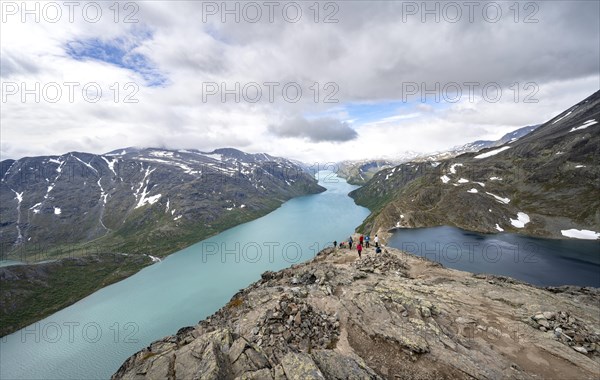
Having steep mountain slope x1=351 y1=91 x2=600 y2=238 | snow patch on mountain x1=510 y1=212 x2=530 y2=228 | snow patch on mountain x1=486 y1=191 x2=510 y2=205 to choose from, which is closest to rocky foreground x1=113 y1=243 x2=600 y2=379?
steep mountain slope x1=351 y1=91 x2=600 y2=238

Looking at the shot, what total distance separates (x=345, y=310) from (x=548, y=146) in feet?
817

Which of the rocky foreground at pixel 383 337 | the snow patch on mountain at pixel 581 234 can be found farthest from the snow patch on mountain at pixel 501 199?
the rocky foreground at pixel 383 337

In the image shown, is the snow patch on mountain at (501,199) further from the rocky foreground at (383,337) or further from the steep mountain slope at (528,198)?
the rocky foreground at (383,337)

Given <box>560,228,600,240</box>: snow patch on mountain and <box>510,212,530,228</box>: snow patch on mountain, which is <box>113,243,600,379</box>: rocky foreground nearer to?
<box>560,228,600,240</box>: snow patch on mountain

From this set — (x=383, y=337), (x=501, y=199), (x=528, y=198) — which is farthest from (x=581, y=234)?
(x=383, y=337)

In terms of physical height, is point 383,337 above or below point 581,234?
above

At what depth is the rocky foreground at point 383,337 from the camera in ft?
62.4

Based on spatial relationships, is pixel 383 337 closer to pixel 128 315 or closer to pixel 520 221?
pixel 128 315

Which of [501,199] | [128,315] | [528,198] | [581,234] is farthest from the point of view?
[501,199]

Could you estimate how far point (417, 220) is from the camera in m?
163

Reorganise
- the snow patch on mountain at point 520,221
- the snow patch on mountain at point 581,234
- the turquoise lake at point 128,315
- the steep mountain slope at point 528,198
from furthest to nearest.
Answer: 1. the snow patch on mountain at point 520,221
2. the steep mountain slope at point 528,198
3. the snow patch on mountain at point 581,234
4. the turquoise lake at point 128,315

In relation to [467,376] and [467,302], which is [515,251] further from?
[467,376]

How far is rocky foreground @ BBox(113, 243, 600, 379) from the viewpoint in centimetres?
1902

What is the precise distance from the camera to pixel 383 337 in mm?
24922
